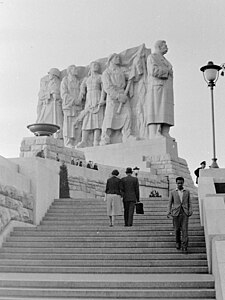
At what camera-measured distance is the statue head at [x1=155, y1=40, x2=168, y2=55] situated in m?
31.0

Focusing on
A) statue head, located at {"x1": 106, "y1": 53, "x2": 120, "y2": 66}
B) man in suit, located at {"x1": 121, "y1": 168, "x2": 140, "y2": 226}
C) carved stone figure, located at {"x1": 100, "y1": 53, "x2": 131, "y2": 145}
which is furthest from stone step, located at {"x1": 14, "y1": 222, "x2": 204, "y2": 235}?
statue head, located at {"x1": 106, "y1": 53, "x2": 120, "y2": 66}

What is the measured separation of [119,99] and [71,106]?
3859 mm

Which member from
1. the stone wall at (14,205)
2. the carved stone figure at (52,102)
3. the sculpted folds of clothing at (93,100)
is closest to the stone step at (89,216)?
the stone wall at (14,205)

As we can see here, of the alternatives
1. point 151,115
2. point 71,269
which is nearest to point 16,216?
point 71,269

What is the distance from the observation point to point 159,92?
30.6 m

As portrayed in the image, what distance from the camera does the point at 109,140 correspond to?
31891mm

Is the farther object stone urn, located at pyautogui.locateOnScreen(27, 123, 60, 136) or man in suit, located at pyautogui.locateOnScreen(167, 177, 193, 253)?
stone urn, located at pyautogui.locateOnScreen(27, 123, 60, 136)

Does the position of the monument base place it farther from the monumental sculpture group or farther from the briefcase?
the briefcase

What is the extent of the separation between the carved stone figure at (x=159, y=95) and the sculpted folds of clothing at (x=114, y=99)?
1337mm

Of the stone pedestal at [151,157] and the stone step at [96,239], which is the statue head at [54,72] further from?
the stone step at [96,239]

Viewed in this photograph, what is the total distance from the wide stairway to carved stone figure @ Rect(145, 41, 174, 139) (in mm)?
15979

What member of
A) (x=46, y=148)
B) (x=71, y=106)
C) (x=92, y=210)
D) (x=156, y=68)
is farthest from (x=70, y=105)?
(x=92, y=210)

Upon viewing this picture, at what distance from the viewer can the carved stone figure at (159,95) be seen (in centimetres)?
3038

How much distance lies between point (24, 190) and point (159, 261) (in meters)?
4.53
